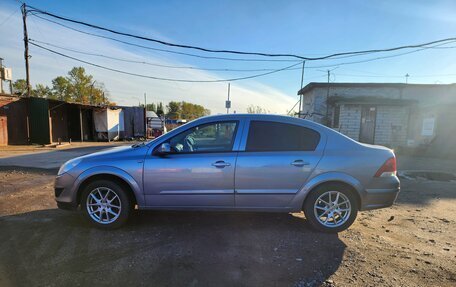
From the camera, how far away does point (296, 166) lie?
13.0 ft

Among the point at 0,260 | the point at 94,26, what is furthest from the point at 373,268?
the point at 94,26

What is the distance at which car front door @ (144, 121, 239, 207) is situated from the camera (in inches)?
156

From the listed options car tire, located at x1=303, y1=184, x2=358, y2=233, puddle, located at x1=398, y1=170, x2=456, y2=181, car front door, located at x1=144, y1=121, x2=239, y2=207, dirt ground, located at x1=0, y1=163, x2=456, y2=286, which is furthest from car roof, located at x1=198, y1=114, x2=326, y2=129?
puddle, located at x1=398, y1=170, x2=456, y2=181

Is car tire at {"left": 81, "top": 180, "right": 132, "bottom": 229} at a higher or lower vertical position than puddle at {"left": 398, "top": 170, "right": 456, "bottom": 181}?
higher

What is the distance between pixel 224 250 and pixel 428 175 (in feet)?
27.3

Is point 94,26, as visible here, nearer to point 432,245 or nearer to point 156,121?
point 432,245

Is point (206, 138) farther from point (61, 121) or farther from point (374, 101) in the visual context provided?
point (61, 121)

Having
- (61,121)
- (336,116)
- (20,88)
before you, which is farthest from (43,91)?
(336,116)

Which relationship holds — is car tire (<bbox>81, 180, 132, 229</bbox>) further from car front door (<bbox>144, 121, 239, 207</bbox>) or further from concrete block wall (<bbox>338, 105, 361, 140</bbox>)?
concrete block wall (<bbox>338, 105, 361, 140</bbox>)

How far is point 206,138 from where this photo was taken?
4.27 meters

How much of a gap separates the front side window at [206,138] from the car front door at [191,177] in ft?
0.11

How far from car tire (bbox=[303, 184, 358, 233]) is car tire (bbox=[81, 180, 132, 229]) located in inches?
102

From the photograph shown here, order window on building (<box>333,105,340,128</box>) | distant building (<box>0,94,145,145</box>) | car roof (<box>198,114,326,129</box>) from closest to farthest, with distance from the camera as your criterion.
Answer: car roof (<box>198,114,326,129</box>)
distant building (<box>0,94,145,145</box>)
window on building (<box>333,105,340,128</box>)

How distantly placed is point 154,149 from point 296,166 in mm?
2004
